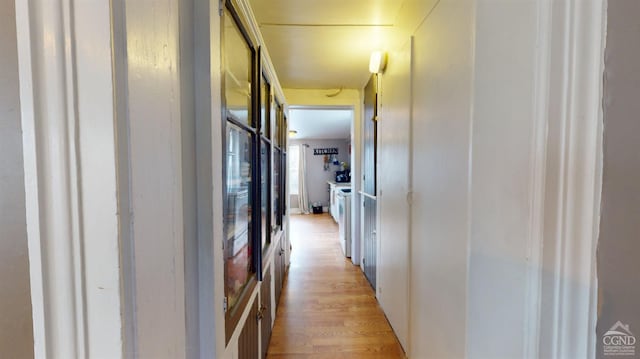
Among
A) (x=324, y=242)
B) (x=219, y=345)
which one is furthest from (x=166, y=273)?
(x=324, y=242)

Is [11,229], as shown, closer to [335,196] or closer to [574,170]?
[574,170]

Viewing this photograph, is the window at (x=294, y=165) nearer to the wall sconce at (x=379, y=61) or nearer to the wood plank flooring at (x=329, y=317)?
the wood plank flooring at (x=329, y=317)

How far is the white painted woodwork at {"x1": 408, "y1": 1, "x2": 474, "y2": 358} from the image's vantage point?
3.36 feet

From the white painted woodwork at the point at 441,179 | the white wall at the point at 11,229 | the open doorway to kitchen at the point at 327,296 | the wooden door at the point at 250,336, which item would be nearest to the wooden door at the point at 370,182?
the open doorway to kitchen at the point at 327,296

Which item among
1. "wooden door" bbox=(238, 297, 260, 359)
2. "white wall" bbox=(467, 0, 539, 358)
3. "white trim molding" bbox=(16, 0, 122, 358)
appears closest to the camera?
"white trim molding" bbox=(16, 0, 122, 358)

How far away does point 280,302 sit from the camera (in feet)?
7.91

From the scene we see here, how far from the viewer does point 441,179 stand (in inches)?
47.8

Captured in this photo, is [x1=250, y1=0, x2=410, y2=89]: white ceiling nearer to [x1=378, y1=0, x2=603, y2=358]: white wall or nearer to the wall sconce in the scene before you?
the wall sconce

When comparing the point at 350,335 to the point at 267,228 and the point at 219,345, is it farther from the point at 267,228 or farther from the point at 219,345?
the point at 219,345

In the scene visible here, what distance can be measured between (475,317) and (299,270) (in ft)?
8.94

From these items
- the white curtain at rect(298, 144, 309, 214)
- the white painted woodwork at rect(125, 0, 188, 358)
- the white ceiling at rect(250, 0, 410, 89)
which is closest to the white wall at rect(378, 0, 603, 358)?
the white painted woodwork at rect(125, 0, 188, 358)

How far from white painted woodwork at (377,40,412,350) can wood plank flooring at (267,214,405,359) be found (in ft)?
0.48

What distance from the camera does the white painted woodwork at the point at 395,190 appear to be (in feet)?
5.42

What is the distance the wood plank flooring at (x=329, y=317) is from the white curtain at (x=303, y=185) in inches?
171
